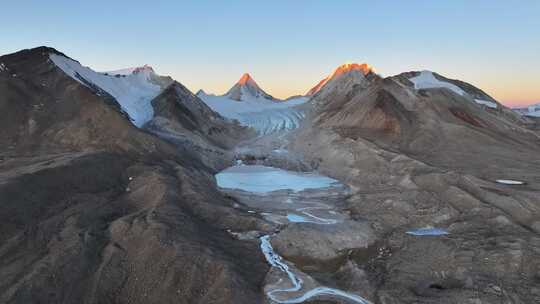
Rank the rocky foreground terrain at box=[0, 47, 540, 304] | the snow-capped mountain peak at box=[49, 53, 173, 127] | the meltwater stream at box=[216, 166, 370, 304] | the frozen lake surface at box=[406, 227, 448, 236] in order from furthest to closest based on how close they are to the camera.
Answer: the snow-capped mountain peak at box=[49, 53, 173, 127]
the frozen lake surface at box=[406, 227, 448, 236]
the rocky foreground terrain at box=[0, 47, 540, 304]
the meltwater stream at box=[216, 166, 370, 304]

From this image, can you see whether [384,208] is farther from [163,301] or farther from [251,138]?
[251,138]

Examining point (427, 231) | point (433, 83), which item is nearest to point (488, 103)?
point (433, 83)

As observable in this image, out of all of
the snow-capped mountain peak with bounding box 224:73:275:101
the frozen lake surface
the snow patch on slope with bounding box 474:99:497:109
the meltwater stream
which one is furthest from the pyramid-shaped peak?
the frozen lake surface

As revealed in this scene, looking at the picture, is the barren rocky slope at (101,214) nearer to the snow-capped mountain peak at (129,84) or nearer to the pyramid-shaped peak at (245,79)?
the snow-capped mountain peak at (129,84)

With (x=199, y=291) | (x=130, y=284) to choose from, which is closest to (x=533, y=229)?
(x=199, y=291)

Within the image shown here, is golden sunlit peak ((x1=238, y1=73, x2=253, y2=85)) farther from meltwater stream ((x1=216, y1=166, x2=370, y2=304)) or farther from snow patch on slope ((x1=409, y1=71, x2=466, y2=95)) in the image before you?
meltwater stream ((x1=216, y1=166, x2=370, y2=304))

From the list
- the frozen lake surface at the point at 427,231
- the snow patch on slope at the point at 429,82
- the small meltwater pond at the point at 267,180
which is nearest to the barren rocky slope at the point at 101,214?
the small meltwater pond at the point at 267,180
